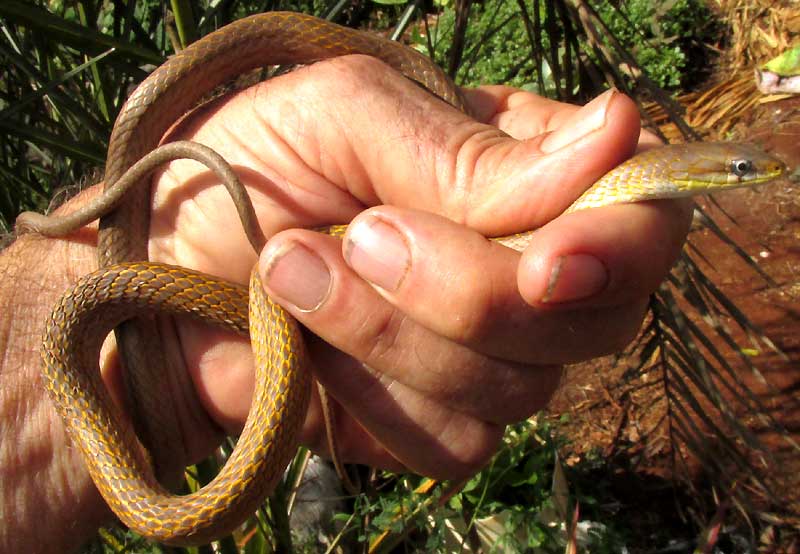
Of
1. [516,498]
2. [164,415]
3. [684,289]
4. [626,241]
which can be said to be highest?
[626,241]

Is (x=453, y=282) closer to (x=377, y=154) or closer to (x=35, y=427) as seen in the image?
Result: (x=377, y=154)

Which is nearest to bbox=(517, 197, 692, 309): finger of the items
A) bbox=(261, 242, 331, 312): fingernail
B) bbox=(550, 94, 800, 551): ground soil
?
bbox=(261, 242, 331, 312): fingernail

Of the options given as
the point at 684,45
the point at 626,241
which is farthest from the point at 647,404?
the point at 684,45

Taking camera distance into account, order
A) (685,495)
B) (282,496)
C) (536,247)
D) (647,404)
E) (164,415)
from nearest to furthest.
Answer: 1. (536,247)
2. (164,415)
3. (282,496)
4. (685,495)
5. (647,404)

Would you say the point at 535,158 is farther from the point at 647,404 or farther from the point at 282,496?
the point at 647,404

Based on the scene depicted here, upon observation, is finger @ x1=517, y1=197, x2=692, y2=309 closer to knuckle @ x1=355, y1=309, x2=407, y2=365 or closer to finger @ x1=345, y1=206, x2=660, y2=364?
finger @ x1=345, y1=206, x2=660, y2=364

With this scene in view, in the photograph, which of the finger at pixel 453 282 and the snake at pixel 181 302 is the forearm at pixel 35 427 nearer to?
the snake at pixel 181 302

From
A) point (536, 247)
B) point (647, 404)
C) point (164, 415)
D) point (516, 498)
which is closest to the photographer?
point (536, 247)
